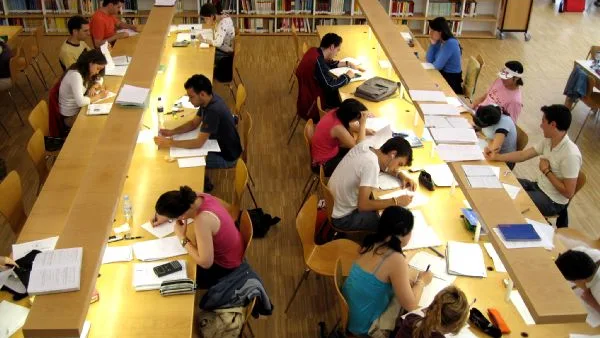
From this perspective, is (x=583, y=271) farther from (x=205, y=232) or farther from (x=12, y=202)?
(x=12, y=202)

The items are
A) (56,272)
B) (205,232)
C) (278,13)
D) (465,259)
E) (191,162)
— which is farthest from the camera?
(278,13)

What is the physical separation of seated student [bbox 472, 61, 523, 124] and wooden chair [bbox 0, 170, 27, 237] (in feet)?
13.4

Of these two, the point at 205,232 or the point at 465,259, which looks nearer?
the point at 205,232

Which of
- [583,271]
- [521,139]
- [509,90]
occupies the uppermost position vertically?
[509,90]

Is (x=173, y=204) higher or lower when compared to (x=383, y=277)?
higher

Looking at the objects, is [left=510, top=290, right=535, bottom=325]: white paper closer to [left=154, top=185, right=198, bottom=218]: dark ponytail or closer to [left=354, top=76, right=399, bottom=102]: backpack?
[left=154, top=185, right=198, bottom=218]: dark ponytail

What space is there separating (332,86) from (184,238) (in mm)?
2708

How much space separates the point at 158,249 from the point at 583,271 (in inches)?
99.9

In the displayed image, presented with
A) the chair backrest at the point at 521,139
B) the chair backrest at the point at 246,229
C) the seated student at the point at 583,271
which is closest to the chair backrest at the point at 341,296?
the chair backrest at the point at 246,229

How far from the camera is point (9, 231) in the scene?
5.18 meters

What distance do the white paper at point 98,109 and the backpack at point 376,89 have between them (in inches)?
94.4

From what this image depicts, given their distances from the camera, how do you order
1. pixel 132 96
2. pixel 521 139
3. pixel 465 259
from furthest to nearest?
pixel 521 139
pixel 132 96
pixel 465 259

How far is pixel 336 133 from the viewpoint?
16.1 ft

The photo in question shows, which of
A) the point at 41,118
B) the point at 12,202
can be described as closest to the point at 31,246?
the point at 12,202
